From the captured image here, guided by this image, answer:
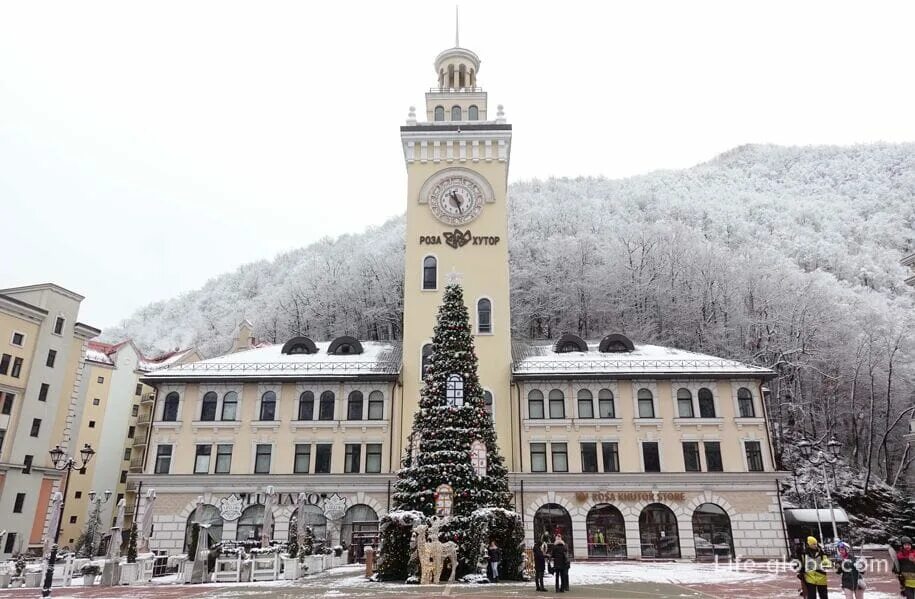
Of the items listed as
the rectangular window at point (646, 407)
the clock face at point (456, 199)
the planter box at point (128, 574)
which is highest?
the clock face at point (456, 199)

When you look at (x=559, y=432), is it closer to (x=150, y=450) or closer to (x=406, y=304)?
(x=406, y=304)

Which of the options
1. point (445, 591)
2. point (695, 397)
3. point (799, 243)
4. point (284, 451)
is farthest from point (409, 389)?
point (799, 243)

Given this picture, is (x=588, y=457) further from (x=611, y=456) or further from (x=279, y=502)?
(x=279, y=502)

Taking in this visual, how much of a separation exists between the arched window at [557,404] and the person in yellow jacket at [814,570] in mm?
22546

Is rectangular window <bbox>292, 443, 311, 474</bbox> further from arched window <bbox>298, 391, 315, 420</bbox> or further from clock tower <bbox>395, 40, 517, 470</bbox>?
clock tower <bbox>395, 40, 517, 470</bbox>

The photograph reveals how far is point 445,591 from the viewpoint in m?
18.1

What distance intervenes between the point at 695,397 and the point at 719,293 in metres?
29.1

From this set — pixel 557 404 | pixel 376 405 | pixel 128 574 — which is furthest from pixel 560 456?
pixel 128 574

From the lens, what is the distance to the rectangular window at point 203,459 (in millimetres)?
36281

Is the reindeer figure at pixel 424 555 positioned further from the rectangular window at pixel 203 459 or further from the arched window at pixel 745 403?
the arched window at pixel 745 403

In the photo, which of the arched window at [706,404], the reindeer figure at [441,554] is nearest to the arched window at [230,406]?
the reindeer figure at [441,554]

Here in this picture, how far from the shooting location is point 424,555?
2075cm

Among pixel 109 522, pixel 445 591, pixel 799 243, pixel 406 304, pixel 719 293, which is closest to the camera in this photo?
pixel 445 591

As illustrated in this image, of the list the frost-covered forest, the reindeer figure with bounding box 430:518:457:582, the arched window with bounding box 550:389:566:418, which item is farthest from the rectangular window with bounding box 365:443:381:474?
the frost-covered forest
